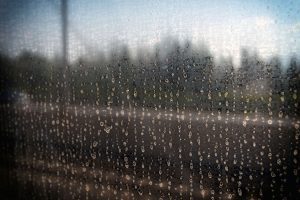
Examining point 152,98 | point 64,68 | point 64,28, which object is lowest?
point 152,98

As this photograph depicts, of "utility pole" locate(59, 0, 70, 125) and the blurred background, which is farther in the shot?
"utility pole" locate(59, 0, 70, 125)

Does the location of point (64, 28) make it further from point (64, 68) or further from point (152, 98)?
point (152, 98)

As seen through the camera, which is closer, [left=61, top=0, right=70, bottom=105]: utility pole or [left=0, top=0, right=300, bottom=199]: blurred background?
[left=0, top=0, right=300, bottom=199]: blurred background

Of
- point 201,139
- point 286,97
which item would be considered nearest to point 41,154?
point 201,139

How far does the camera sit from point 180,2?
3.64 feet

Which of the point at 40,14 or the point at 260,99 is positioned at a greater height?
the point at 40,14

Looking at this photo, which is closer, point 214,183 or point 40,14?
point 214,183

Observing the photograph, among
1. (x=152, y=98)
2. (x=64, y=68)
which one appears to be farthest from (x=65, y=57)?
(x=152, y=98)

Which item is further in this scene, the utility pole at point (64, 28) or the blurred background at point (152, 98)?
the utility pole at point (64, 28)

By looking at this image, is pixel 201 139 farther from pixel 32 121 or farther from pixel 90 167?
pixel 32 121

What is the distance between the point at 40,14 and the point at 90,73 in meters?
0.38

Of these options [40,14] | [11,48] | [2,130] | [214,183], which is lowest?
[214,183]

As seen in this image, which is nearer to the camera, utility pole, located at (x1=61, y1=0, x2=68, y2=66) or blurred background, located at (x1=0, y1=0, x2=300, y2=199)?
blurred background, located at (x1=0, y1=0, x2=300, y2=199)

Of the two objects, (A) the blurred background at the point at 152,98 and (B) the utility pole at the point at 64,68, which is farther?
(B) the utility pole at the point at 64,68
